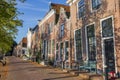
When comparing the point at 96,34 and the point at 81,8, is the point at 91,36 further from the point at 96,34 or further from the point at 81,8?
the point at 81,8

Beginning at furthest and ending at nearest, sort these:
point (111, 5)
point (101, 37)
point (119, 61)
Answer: point (101, 37) → point (111, 5) → point (119, 61)

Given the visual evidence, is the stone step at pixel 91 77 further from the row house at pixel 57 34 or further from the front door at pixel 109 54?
the row house at pixel 57 34

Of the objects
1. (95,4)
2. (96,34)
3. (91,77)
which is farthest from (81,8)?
(91,77)

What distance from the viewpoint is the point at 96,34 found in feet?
54.2

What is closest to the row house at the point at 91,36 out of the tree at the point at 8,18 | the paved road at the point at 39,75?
the paved road at the point at 39,75

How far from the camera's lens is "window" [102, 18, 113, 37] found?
1472 cm

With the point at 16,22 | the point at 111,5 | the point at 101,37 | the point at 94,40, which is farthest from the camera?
the point at 16,22

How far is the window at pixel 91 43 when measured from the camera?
56.1 feet

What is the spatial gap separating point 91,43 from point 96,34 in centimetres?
122

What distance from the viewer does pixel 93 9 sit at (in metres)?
17.4

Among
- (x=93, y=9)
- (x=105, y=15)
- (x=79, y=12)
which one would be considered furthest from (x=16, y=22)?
(x=105, y=15)

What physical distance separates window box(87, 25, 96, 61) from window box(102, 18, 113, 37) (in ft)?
5.35

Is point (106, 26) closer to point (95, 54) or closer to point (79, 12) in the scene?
point (95, 54)

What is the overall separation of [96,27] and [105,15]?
149 cm
